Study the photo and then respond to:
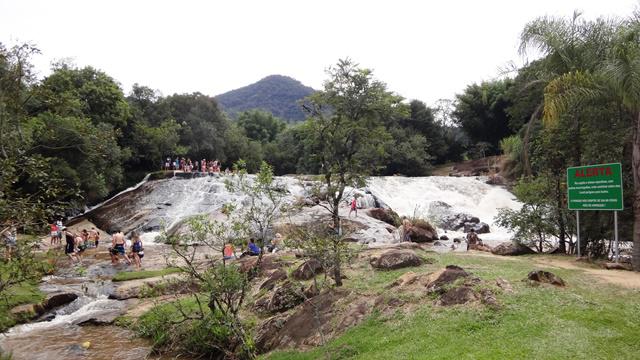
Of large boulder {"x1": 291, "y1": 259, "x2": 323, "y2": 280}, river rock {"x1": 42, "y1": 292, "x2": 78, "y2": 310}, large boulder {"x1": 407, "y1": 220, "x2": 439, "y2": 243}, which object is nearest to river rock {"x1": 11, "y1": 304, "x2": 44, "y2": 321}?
river rock {"x1": 42, "y1": 292, "x2": 78, "y2": 310}

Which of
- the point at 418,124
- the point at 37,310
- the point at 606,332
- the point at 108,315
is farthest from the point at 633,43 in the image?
the point at 418,124

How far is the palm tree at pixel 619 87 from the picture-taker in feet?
31.7

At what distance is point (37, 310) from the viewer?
12.6 metres

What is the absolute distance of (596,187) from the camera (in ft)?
38.2

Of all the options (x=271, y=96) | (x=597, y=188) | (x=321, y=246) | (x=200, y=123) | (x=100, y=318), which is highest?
(x=271, y=96)

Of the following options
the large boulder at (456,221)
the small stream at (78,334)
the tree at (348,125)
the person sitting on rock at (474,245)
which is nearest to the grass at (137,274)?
the small stream at (78,334)

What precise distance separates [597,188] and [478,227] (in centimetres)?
1551

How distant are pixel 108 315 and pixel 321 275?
600 centimetres

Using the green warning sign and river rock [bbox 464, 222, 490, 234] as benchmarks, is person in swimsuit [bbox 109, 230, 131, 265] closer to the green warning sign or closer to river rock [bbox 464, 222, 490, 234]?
the green warning sign

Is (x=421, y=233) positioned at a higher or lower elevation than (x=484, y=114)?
lower

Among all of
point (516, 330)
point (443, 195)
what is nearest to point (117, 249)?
point (516, 330)

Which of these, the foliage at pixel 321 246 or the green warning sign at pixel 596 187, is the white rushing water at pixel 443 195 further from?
the foliage at pixel 321 246

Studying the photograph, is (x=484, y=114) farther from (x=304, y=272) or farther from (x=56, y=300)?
(x=56, y=300)

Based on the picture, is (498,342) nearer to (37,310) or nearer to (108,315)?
(108,315)
